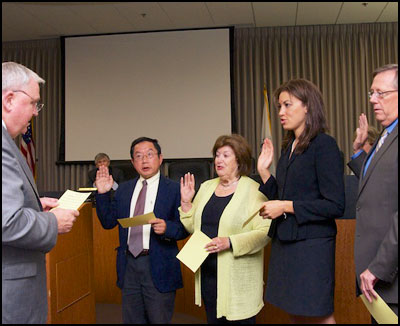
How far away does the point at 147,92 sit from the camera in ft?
25.7

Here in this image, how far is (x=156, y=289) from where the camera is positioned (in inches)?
93.9

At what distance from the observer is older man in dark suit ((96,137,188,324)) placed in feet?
7.88

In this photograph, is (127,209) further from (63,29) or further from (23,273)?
(63,29)

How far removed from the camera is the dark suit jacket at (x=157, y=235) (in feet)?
7.91

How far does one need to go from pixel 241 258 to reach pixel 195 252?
0.23m

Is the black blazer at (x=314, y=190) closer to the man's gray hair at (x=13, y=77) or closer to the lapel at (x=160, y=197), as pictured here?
the lapel at (x=160, y=197)

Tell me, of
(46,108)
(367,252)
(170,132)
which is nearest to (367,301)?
(367,252)

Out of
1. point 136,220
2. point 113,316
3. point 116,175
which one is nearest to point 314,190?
Result: point 136,220

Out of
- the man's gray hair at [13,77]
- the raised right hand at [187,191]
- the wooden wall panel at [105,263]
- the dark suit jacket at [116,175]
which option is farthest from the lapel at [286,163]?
the dark suit jacket at [116,175]

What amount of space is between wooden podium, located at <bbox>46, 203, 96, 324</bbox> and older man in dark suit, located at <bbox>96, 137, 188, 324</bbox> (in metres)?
0.55

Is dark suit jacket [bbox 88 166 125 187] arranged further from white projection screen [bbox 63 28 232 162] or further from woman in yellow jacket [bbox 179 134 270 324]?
woman in yellow jacket [bbox 179 134 270 324]

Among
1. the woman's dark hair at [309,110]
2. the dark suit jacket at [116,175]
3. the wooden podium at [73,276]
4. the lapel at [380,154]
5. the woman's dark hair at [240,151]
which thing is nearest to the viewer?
the lapel at [380,154]

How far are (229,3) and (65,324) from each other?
514 cm

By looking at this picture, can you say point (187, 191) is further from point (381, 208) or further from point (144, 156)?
point (381, 208)
